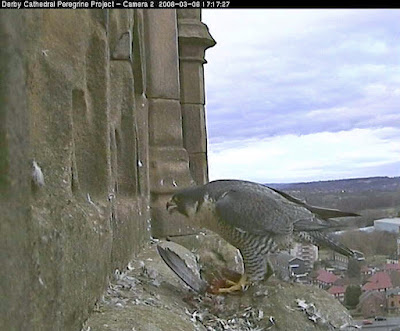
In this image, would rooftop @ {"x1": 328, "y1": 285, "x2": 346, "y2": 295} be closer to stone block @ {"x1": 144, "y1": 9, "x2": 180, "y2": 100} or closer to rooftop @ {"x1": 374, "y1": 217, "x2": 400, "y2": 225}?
rooftop @ {"x1": 374, "y1": 217, "x2": 400, "y2": 225}

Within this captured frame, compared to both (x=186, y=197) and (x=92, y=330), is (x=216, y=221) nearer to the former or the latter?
(x=186, y=197)

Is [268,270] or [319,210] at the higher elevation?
[319,210]

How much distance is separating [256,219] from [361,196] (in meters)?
0.41

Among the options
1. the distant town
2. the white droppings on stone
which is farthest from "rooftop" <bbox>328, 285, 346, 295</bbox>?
the white droppings on stone

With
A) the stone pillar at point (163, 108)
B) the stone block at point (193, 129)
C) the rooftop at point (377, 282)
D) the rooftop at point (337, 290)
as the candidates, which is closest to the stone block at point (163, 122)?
the stone pillar at point (163, 108)

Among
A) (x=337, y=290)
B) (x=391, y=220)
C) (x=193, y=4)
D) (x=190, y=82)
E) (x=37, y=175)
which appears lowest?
(x=337, y=290)

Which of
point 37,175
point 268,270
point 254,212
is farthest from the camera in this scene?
point 268,270

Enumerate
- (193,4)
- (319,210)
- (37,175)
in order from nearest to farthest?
(37,175) < (193,4) < (319,210)

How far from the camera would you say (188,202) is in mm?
2457

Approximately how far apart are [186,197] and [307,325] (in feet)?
2.41

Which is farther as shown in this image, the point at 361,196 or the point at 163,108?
the point at 163,108

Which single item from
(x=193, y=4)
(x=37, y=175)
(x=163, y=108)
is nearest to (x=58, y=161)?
(x=37, y=175)

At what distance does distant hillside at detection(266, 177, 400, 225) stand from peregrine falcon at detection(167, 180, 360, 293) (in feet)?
0.19

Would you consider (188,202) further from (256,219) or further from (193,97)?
(193,97)
